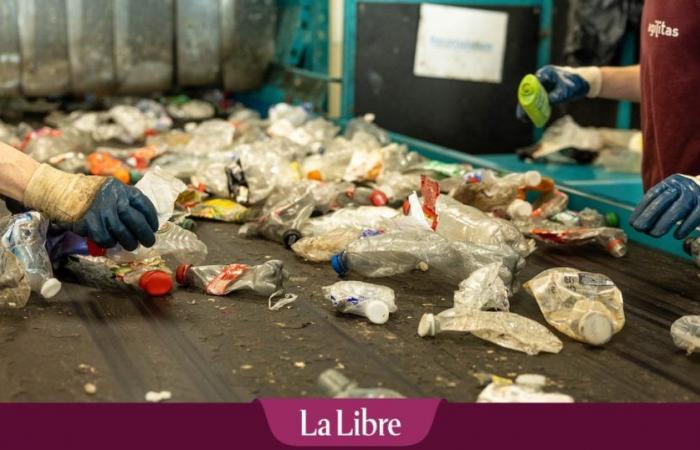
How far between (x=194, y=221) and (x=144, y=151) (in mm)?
1041

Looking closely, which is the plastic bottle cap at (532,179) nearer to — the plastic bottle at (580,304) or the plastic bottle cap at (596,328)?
the plastic bottle at (580,304)

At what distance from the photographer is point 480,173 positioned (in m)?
3.10

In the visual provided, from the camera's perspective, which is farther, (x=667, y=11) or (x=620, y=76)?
(x=620, y=76)

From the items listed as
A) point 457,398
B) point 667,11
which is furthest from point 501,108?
point 457,398

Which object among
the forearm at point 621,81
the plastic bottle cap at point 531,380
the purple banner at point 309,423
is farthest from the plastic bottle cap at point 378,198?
the purple banner at point 309,423

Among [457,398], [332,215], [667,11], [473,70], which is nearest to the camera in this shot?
[457,398]

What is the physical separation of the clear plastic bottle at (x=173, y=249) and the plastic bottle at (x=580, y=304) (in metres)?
0.88

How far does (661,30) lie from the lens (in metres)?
2.60

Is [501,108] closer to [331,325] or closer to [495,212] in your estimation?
[495,212]

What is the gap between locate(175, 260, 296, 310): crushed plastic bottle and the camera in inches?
85.0

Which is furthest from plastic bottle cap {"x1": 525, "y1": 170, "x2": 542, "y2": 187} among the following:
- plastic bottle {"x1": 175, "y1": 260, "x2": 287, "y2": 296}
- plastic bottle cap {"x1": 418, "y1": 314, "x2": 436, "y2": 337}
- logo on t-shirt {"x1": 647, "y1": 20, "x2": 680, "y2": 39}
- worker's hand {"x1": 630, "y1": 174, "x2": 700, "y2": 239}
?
plastic bottle cap {"x1": 418, "y1": 314, "x2": 436, "y2": 337}

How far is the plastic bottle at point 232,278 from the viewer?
216 centimetres

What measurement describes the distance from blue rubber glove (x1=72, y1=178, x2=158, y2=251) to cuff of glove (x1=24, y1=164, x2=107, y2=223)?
19mm

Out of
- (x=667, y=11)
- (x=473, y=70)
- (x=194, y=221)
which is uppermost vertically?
(x=667, y=11)
